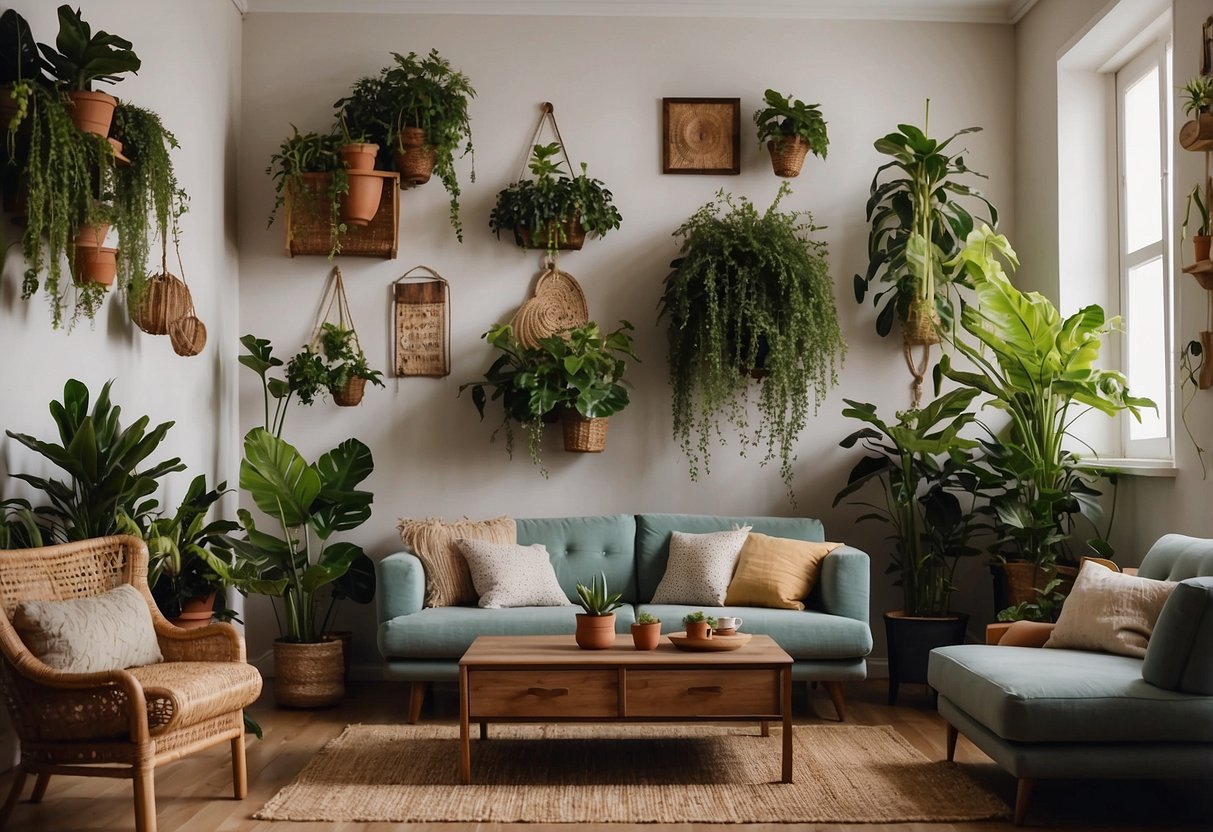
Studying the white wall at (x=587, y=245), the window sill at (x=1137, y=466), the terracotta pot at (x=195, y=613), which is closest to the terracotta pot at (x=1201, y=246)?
the window sill at (x=1137, y=466)

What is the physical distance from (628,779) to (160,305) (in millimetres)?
2379

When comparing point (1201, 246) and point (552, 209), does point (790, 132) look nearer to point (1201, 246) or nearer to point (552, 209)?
point (552, 209)

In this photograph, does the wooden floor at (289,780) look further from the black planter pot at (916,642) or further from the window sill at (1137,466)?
the window sill at (1137,466)

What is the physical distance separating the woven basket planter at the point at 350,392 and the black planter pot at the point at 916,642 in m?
2.62

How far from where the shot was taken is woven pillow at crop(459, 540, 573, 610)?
4.68 meters

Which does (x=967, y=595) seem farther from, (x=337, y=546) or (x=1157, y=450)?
(x=337, y=546)

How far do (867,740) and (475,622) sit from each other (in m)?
1.54

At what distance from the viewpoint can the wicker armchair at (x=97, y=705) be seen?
9.67 ft

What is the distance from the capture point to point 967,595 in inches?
215

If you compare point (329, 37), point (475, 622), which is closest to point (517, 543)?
point (475, 622)

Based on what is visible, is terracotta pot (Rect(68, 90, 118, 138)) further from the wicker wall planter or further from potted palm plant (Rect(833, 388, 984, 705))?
potted palm plant (Rect(833, 388, 984, 705))

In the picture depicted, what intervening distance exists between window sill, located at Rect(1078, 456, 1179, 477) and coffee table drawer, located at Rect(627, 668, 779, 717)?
5.78 ft

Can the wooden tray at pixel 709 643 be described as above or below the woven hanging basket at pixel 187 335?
below

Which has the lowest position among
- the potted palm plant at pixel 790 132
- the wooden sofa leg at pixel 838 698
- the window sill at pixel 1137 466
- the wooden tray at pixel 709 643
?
the wooden sofa leg at pixel 838 698
